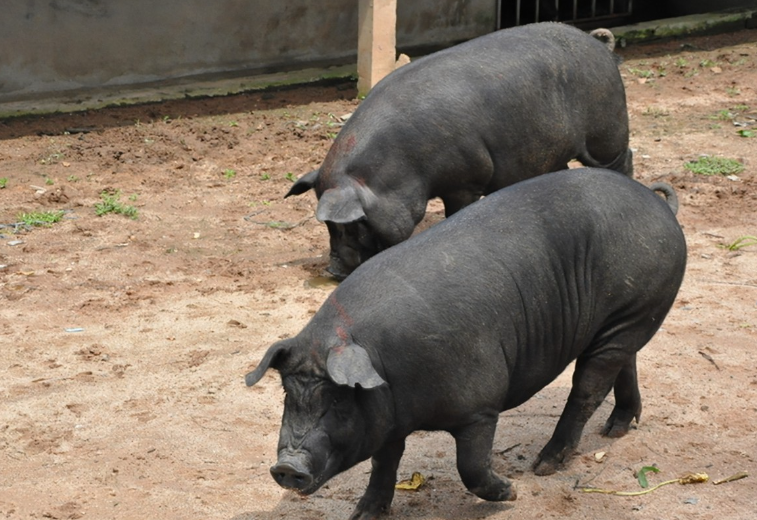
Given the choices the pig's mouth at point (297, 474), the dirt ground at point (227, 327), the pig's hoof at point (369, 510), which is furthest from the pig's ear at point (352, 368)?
the dirt ground at point (227, 327)

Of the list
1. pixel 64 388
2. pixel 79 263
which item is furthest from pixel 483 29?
pixel 64 388

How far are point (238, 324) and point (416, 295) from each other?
267 cm

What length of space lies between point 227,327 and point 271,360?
2667 millimetres

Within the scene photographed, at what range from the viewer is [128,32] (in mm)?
11664

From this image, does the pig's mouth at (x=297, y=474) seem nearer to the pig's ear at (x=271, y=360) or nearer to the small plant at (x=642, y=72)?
the pig's ear at (x=271, y=360)

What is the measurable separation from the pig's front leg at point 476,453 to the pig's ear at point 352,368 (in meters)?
0.59

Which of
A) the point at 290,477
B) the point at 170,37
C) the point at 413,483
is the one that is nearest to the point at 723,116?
the point at 170,37

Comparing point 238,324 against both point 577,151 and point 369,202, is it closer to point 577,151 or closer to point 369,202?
point 369,202

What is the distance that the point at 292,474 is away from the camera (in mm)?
4355

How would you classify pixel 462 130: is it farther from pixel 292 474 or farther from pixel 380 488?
pixel 292 474

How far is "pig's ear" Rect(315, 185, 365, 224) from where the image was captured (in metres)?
7.03

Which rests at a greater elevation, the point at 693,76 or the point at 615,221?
the point at 615,221

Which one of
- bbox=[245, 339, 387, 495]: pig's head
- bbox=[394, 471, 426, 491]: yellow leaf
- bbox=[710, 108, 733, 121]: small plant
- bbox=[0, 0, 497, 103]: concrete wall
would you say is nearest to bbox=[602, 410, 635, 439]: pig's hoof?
bbox=[394, 471, 426, 491]: yellow leaf

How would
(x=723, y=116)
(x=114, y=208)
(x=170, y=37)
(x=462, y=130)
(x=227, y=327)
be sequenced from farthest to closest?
(x=170, y=37) → (x=723, y=116) → (x=114, y=208) → (x=462, y=130) → (x=227, y=327)
